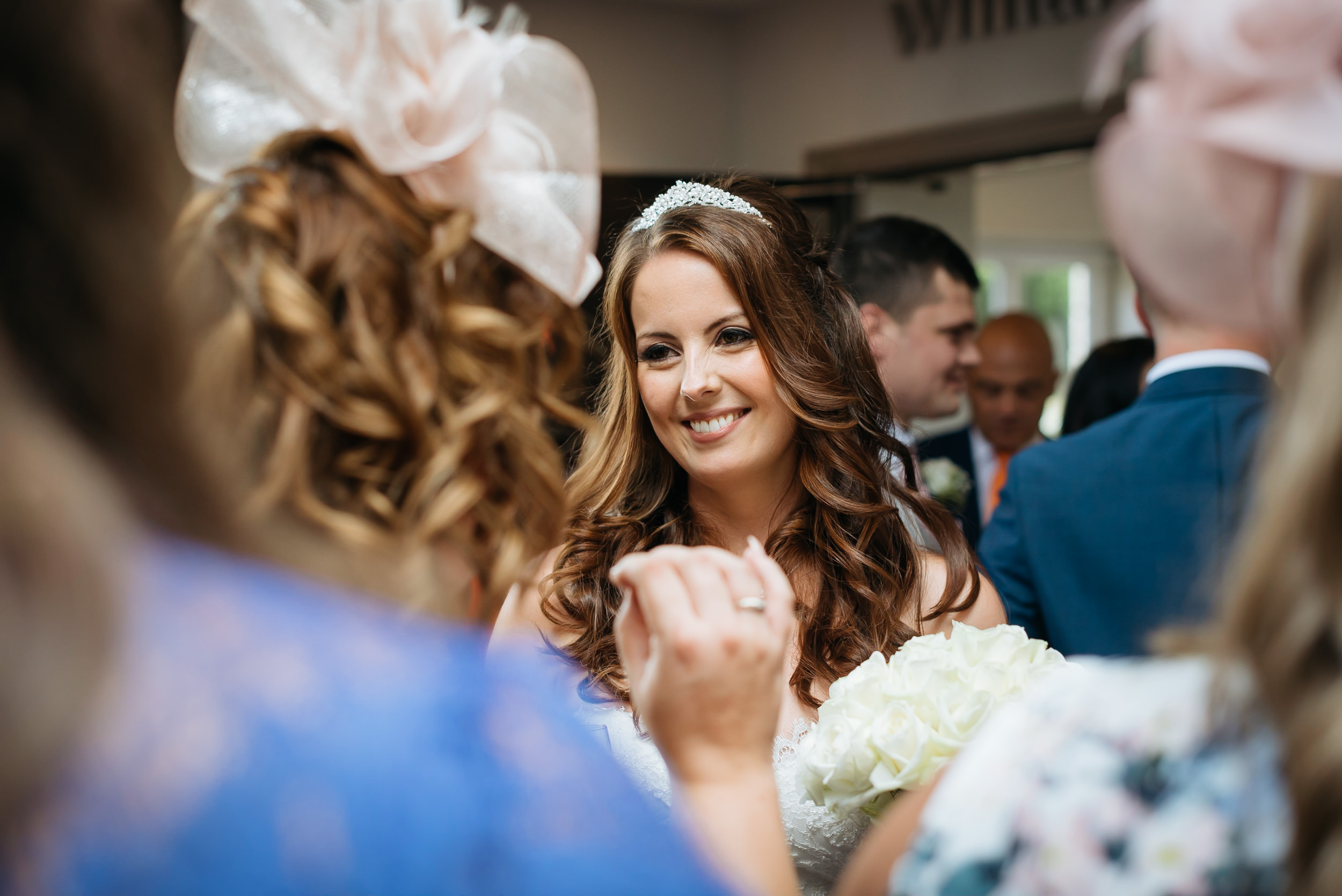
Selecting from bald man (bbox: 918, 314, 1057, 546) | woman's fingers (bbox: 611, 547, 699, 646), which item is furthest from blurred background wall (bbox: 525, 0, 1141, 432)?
woman's fingers (bbox: 611, 547, 699, 646)

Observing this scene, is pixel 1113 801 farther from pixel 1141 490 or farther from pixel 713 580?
pixel 1141 490

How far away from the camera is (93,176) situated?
681 millimetres

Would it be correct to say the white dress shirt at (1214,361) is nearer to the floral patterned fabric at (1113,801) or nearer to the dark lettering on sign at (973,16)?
the floral patterned fabric at (1113,801)

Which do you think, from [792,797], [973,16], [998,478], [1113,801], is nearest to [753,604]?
[1113,801]

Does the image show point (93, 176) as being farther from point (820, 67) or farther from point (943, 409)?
point (820, 67)

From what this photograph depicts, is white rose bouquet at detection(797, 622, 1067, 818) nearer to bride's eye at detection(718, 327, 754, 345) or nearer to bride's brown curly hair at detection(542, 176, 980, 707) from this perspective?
bride's brown curly hair at detection(542, 176, 980, 707)

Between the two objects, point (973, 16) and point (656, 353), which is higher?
point (973, 16)

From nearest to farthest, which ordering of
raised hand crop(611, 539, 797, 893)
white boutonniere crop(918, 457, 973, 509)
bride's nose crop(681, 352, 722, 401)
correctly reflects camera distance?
raised hand crop(611, 539, 797, 893) → bride's nose crop(681, 352, 722, 401) → white boutonniere crop(918, 457, 973, 509)

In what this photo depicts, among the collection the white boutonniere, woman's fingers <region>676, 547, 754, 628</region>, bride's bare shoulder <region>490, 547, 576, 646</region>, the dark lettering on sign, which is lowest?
the white boutonniere

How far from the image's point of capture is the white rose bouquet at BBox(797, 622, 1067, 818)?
4.33ft

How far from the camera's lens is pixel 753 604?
3.36 ft

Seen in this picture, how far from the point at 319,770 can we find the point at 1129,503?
160 cm

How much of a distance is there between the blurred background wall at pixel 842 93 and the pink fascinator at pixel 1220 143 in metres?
4.08

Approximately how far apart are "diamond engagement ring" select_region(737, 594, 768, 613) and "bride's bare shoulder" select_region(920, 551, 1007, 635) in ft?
3.50
